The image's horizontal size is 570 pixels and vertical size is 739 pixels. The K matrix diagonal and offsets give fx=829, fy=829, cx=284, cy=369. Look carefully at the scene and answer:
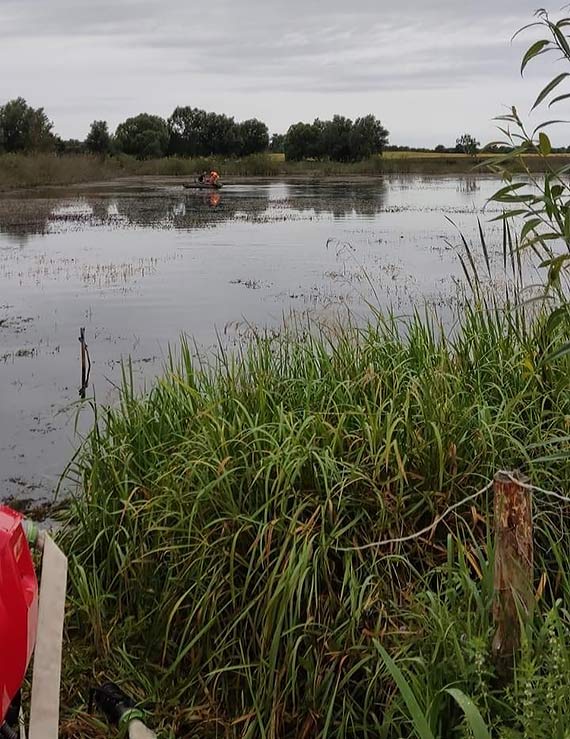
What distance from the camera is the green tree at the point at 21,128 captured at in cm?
4991

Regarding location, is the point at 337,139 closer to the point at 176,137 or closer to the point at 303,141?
the point at 303,141

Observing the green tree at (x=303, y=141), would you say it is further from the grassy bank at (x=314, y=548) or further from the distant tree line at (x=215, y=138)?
the grassy bank at (x=314, y=548)

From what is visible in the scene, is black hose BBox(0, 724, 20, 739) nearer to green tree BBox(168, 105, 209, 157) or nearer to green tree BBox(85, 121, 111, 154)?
green tree BBox(85, 121, 111, 154)

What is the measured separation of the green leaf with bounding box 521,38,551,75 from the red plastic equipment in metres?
1.61

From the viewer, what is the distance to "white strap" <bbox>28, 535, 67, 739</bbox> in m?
2.12

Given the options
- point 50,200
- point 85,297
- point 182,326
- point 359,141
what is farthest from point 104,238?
point 359,141

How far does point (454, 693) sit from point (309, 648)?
78 cm

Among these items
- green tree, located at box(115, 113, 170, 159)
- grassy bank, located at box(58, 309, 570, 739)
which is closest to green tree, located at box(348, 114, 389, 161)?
green tree, located at box(115, 113, 170, 159)

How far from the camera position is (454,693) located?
1.90 metres

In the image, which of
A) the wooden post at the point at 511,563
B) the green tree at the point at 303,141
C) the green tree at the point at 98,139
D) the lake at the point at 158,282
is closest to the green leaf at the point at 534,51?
the wooden post at the point at 511,563

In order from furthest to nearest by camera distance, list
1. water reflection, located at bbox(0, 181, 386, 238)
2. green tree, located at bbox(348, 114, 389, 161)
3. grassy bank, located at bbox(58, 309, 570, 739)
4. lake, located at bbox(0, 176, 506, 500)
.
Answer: green tree, located at bbox(348, 114, 389, 161) < water reflection, located at bbox(0, 181, 386, 238) < lake, located at bbox(0, 176, 506, 500) < grassy bank, located at bbox(58, 309, 570, 739)

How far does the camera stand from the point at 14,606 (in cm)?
202

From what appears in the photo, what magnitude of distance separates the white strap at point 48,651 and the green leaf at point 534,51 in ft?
5.50

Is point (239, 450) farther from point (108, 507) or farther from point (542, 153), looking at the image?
point (542, 153)
